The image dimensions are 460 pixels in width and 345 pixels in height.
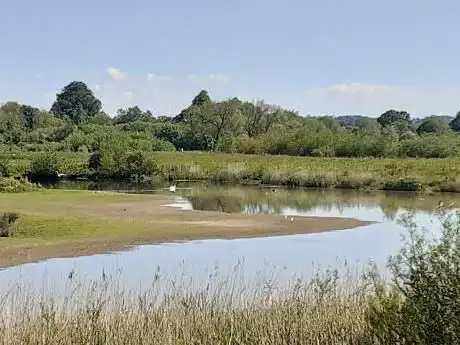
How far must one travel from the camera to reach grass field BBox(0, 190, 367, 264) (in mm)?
23484

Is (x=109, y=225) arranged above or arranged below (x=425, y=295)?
below

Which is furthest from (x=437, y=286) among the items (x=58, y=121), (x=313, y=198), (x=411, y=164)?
(x=58, y=121)

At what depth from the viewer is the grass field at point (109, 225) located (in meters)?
23.5

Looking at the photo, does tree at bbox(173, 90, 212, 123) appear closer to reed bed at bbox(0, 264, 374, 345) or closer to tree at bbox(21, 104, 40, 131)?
tree at bbox(21, 104, 40, 131)

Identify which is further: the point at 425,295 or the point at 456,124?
the point at 456,124

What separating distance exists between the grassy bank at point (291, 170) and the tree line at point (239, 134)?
330 cm

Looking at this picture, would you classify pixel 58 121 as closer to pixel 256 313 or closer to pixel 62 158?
pixel 62 158

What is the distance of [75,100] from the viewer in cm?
13538

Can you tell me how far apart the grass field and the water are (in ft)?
3.84

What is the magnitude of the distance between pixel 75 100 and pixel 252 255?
384 feet

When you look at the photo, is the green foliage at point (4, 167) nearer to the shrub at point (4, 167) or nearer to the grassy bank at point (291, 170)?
the shrub at point (4, 167)

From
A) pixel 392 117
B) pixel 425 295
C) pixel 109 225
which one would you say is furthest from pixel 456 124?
pixel 425 295

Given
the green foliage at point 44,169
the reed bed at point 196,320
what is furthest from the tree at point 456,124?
the reed bed at point 196,320

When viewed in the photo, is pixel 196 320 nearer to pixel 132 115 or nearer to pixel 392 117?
pixel 392 117
